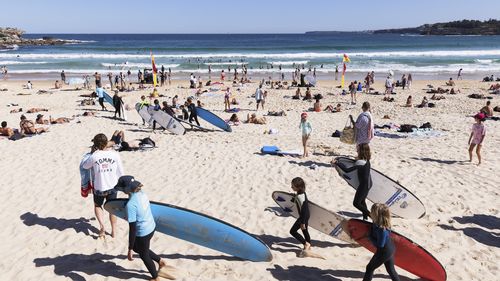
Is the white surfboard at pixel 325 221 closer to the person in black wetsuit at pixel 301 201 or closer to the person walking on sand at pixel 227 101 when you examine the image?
the person in black wetsuit at pixel 301 201

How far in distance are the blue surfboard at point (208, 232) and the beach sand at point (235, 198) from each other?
17 cm

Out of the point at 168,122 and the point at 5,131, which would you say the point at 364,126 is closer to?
the point at 168,122

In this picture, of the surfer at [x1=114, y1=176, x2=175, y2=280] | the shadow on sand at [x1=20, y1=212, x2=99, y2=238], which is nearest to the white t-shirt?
the surfer at [x1=114, y1=176, x2=175, y2=280]

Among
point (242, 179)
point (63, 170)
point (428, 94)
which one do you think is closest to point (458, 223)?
point (242, 179)

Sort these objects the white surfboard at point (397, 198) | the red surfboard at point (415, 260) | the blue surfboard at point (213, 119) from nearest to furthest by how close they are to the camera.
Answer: the red surfboard at point (415, 260)
the white surfboard at point (397, 198)
the blue surfboard at point (213, 119)

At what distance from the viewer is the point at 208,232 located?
5.55 metres

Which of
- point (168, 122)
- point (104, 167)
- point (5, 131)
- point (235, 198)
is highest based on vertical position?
point (104, 167)

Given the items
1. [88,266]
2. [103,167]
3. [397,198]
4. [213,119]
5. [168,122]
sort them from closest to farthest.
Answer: [88,266], [103,167], [397,198], [168,122], [213,119]

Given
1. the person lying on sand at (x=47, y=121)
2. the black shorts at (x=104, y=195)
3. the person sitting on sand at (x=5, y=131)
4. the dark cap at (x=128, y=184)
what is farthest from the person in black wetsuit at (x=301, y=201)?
the person lying on sand at (x=47, y=121)

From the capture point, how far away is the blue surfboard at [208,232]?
215 inches

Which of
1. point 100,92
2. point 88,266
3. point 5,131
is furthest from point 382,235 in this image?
point 100,92

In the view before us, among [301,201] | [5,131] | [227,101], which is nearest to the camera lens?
[301,201]

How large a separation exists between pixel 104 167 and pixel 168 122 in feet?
25.6

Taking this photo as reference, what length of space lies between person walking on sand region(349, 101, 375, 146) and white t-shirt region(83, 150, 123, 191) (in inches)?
207
